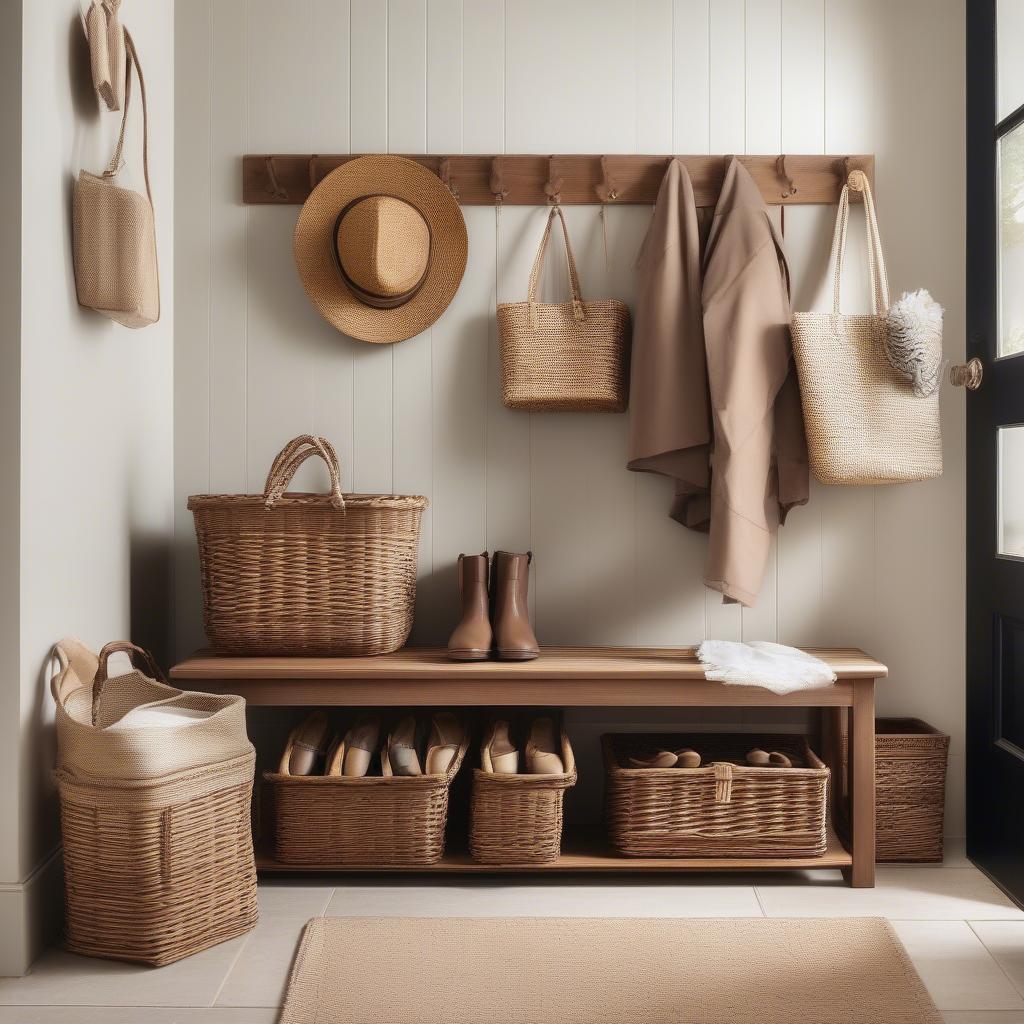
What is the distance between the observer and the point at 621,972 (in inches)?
70.7

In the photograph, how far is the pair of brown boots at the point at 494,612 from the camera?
225cm

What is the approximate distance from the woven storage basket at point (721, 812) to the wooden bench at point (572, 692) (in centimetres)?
3

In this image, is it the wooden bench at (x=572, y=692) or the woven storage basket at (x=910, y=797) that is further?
the woven storage basket at (x=910, y=797)

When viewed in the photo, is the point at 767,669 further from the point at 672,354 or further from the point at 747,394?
the point at 672,354

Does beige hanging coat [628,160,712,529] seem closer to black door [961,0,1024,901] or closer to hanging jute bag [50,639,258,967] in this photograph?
black door [961,0,1024,901]

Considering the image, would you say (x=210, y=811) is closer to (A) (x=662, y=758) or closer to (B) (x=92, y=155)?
(A) (x=662, y=758)

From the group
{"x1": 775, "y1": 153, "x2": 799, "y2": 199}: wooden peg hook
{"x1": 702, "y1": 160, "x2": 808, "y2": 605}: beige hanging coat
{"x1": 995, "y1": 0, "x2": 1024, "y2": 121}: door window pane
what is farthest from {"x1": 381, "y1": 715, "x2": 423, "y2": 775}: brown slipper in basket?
{"x1": 995, "y1": 0, "x2": 1024, "y2": 121}: door window pane

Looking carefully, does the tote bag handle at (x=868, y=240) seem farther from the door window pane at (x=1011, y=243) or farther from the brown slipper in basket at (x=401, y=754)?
the brown slipper in basket at (x=401, y=754)

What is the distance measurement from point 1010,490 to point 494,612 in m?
1.18

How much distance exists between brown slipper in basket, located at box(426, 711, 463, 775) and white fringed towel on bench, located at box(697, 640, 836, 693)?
569mm

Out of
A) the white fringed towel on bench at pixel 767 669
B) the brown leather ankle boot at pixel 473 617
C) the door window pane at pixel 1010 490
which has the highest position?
the door window pane at pixel 1010 490

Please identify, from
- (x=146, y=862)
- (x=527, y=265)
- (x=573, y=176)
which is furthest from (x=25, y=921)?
(x=573, y=176)

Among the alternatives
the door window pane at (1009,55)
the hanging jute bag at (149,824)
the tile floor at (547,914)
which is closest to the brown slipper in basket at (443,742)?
the tile floor at (547,914)

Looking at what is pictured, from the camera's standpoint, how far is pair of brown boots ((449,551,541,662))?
2252mm
